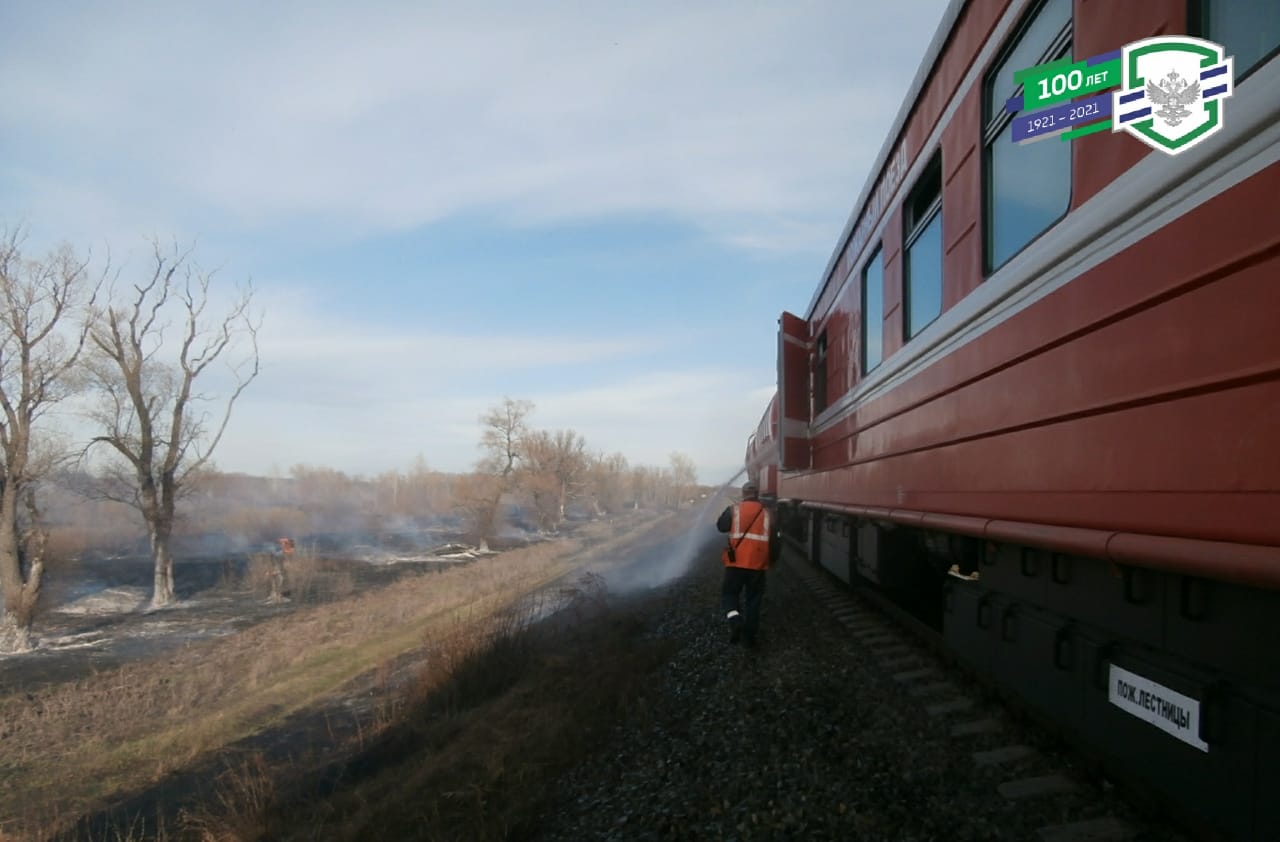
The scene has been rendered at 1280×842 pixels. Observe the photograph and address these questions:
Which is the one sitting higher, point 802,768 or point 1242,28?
point 1242,28

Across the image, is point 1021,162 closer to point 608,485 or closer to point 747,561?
point 747,561

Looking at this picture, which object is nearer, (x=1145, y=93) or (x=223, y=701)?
(x=1145, y=93)

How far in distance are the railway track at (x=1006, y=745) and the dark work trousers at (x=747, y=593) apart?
36.2 inches

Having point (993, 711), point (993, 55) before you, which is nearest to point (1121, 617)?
point (993, 711)

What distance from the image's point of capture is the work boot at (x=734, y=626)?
282 inches

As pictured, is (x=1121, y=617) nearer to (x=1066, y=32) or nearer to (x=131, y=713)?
(x=1066, y=32)

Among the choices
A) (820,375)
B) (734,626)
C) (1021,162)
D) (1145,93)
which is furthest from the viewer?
(820,375)

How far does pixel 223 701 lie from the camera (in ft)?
41.1

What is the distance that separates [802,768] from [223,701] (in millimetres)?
11989

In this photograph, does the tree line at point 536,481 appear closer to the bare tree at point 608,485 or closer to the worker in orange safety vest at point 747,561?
the bare tree at point 608,485

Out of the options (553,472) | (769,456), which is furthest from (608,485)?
(769,456)

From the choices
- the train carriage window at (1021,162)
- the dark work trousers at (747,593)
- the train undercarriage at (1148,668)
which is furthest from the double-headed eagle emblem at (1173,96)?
the dark work trousers at (747,593)

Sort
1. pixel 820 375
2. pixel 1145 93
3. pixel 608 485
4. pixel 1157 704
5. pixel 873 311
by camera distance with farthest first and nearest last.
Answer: pixel 608 485
pixel 820 375
pixel 873 311
pixel 1157 704
pixel 1145 93

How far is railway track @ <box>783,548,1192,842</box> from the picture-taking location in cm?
303
